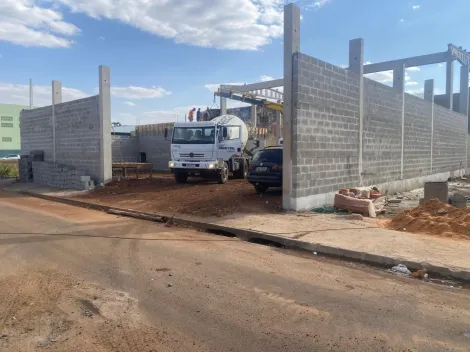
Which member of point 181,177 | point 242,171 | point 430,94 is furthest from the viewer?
point 430,94

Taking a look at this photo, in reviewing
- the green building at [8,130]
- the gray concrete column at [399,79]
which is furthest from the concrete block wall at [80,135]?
the green building at [8,130]

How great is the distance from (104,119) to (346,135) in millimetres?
10890

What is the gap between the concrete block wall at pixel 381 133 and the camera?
14.2 m

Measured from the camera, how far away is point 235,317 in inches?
160

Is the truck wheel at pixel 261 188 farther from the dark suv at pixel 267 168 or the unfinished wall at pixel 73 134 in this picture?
the unfinished wall at pixel 73 134

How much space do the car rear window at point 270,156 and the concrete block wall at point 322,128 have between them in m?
1.77

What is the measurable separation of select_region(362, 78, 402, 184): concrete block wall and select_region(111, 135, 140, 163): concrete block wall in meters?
20.8

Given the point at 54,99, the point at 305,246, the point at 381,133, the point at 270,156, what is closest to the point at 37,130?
the point at 54,99

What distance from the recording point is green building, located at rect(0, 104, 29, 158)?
223ft

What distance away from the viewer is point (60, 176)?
18.5 meters

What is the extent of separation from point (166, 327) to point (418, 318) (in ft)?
8.92

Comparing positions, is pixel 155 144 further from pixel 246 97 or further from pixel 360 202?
pixel 360 202

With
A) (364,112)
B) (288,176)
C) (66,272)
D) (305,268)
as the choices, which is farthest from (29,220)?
(364,112)

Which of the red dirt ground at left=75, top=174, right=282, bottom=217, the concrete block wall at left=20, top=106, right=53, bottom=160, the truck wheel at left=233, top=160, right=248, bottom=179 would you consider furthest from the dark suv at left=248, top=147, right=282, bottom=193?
the concrete block wall at left=20, top=106, right=53, bottom=160
